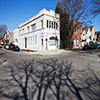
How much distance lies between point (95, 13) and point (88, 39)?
86.3 feet

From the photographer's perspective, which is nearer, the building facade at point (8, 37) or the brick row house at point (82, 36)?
the brick row house at point (82, 36)

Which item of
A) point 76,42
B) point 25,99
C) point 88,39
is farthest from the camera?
point 88,39

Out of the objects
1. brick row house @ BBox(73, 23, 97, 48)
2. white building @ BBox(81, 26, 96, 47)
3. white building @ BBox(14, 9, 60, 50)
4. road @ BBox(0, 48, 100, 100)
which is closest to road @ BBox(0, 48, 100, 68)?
road @ BBox(0, 48, 100, 100)

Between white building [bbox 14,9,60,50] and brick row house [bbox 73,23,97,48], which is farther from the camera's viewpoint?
brick row house [bbox 73,23,97,48]

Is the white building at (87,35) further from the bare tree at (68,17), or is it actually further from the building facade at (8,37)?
the building facade at (8,37)

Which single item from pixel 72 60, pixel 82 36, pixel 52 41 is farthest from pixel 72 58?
pixel 82 36

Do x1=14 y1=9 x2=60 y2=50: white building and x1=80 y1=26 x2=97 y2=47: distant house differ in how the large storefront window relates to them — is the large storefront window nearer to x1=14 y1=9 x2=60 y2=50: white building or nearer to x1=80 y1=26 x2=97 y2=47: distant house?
x1=14 y1=9 x2=60 y2=50: white building

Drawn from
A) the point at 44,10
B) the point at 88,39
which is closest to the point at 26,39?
the point at 44,10

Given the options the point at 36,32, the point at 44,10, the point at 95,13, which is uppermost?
the point at 44,10

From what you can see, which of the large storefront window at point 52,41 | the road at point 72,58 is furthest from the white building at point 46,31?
the road at point 72,58

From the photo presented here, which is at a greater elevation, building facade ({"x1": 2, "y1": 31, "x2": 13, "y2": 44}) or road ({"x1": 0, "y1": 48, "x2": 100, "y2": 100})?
building facade ({"x1": 2, "y1": 31, "x2": 13, "y2": 44})

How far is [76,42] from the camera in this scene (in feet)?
103

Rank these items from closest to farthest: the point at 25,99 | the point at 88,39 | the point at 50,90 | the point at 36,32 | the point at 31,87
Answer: the point at 25,99 → the point at 50,90 → the point at 31,87 → the point at 36,32 → the point at 88,39

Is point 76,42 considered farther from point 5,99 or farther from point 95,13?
point 5,99
